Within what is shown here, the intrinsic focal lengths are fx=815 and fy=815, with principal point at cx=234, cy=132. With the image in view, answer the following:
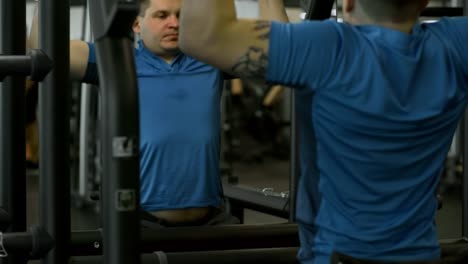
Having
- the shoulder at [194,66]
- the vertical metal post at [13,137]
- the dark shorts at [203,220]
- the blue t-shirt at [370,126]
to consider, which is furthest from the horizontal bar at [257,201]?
the blue t-shirt at [370,126]

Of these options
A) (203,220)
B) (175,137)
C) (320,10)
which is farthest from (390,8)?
(203,220)

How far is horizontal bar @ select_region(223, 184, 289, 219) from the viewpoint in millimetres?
3242

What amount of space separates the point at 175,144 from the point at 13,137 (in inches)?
33.5

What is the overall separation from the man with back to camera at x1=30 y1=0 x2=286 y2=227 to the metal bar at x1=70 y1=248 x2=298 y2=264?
50 cm

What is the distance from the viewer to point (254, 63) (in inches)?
55.4

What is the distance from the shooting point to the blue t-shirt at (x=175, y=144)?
8.92 feet

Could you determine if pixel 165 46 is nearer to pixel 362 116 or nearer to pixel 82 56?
pixel 82 56

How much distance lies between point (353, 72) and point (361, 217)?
262 mm

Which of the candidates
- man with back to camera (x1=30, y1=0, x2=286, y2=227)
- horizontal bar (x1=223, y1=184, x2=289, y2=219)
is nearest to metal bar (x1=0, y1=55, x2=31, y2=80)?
man with back to camera (x1=30, y1=0, x2=286, y2=227)

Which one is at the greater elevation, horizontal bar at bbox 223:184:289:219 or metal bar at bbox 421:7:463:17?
metal bar at bbox 421:7:463:17

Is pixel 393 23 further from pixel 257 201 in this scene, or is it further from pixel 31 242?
pixel 257 201

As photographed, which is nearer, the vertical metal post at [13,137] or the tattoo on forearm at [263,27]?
the tattoo on forearm at [263,27]

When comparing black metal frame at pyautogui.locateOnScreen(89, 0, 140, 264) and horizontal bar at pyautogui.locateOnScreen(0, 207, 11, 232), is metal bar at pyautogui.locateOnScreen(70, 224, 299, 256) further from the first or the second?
black metal frame at pyautogui.locateOnScreen(89, 0, 140, 264)

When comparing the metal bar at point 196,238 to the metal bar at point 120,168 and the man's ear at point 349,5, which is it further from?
the man's ear at point 349,5
